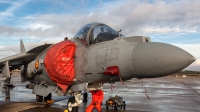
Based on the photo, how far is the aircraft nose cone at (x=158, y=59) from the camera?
13.4ft

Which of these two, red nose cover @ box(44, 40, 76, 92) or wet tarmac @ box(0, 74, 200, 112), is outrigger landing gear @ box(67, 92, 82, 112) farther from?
wet tarmac @ box(0, 74, 200, 112)

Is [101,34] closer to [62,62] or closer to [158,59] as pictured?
[62,62]

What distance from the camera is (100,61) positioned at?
5.43 m

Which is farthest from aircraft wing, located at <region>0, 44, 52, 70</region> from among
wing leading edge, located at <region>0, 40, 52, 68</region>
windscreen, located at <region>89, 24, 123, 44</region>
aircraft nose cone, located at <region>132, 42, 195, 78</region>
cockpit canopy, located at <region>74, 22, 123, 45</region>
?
aircraft nose cone, located at <region>132, 42, 195, 78</region>

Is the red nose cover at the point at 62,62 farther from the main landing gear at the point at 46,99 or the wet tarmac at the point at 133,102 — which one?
the main landing gear at the point at 46,99

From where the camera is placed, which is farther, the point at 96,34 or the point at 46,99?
the point at 46,99

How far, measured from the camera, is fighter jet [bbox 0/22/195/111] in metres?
4.24

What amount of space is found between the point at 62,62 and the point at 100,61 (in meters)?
1.23

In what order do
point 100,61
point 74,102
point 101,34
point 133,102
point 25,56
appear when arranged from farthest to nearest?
point 133,102
point 25,56
point 74,102
point 101,34
point 100,61

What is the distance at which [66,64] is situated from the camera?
6.12 metres

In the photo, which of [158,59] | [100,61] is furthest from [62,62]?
[158,59]

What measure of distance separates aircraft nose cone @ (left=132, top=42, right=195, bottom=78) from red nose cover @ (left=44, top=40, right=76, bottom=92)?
7.23 ft

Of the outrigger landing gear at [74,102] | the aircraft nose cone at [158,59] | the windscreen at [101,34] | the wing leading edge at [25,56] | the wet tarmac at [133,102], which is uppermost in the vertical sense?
the windscreen at [101,34]

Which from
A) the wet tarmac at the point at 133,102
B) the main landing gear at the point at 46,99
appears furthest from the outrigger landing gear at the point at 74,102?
the main landing gear at the point at 46,99
